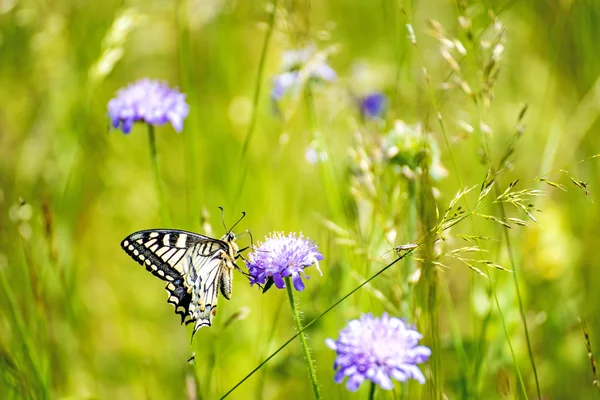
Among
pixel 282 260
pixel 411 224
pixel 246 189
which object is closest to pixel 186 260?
pixel 282 260

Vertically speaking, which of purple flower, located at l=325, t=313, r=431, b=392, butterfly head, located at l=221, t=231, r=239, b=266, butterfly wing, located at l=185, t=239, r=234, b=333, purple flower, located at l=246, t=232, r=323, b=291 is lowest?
purple flower, located at l=325, t=313, r=431, b=392

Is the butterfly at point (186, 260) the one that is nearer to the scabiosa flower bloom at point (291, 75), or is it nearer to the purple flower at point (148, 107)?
the purple flower at point (148, 107)

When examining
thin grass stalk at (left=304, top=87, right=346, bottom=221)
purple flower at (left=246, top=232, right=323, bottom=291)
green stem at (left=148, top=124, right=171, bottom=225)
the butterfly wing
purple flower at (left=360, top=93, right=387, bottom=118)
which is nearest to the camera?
purple flower at (left=246, top=232, right=323, bottom=291)

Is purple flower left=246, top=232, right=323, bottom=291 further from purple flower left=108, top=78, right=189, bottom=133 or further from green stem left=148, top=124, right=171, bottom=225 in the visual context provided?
purple flower left=108, top=78, right=189, bottom=133

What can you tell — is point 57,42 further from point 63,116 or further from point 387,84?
point 387,84

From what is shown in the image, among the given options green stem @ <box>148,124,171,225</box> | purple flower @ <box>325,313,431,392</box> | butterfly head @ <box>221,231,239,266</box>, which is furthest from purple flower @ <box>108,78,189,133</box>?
purple flower @ <box>325,313,431,392</box>

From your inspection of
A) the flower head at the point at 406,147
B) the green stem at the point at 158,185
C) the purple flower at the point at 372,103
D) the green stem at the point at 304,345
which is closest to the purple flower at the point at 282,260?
the green stem at the point at 304,345
